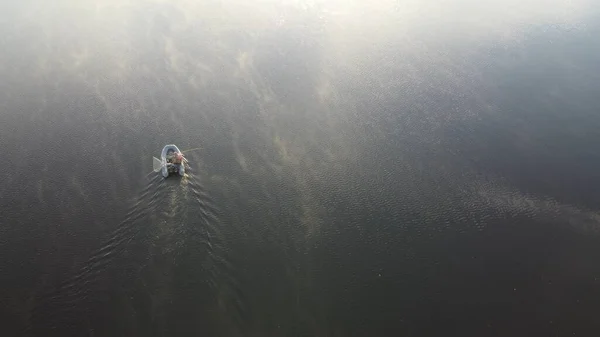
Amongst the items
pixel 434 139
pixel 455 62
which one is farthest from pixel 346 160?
pixel 455 62

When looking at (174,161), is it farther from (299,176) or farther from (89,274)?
(89,274)

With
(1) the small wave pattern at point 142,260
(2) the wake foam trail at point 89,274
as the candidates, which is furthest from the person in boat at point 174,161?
(2) the wake foam trail at point 89,274

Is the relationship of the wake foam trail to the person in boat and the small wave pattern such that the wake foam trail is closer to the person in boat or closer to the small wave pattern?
the small wave pattern

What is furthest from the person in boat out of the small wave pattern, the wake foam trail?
the wake foam trail

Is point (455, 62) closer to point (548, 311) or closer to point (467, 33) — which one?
point (467, 33)

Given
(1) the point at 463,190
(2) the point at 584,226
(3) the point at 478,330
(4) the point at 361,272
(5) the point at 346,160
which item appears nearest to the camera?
(3) the point at 478,330

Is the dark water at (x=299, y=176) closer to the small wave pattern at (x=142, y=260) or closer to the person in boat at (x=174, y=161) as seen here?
the small wave pattern at (x=142, y=260)
